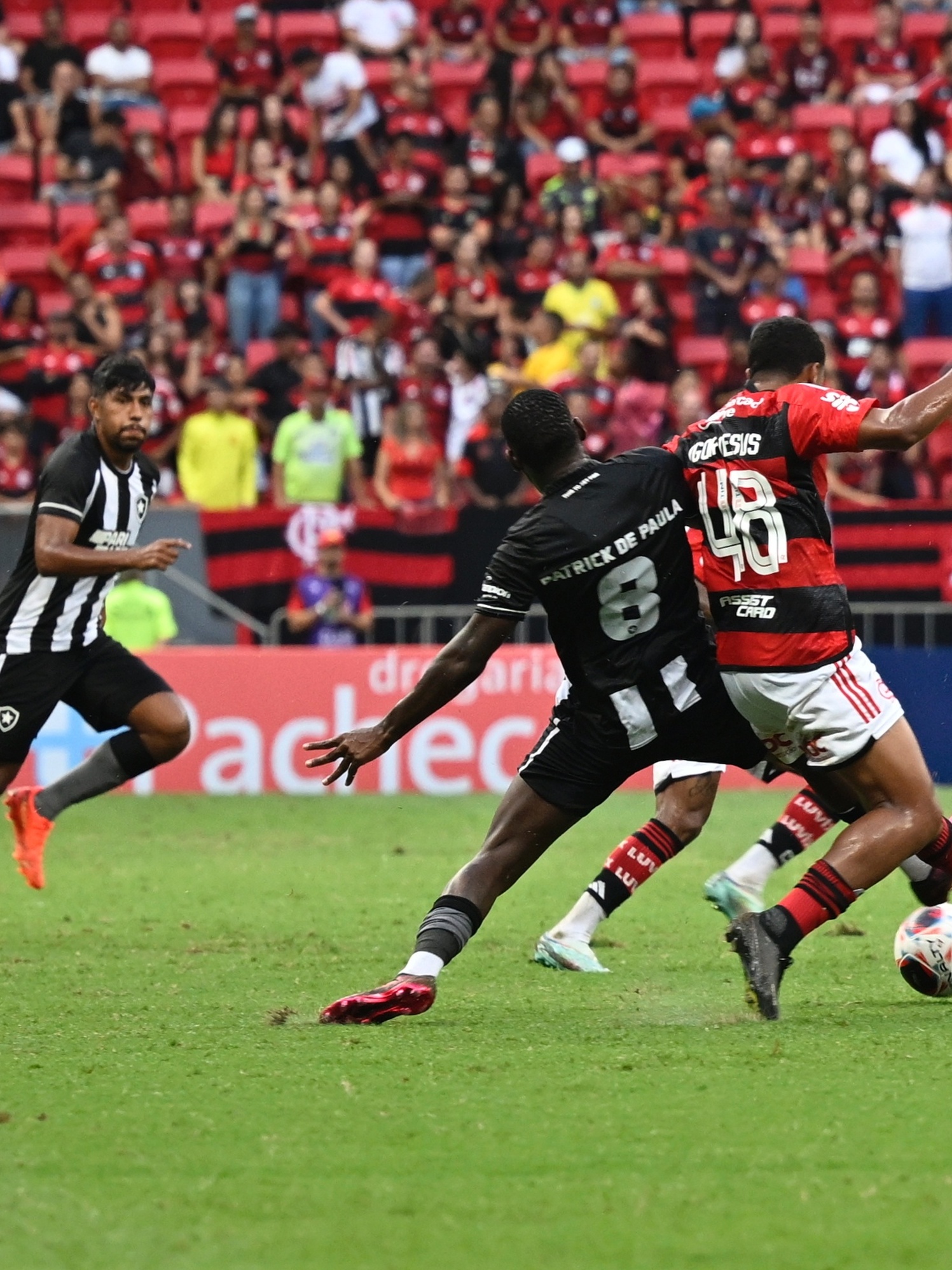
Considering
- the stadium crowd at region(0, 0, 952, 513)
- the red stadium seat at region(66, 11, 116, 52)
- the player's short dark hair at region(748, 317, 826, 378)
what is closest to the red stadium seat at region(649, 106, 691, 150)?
the stadium crowd at region(0, 0, 952, 513)

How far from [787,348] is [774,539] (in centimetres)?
63

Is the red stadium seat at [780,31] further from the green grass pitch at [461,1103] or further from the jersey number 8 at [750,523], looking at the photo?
the jersey number 8 at [750,523]

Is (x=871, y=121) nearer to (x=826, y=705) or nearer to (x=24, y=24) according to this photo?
(x=24, y=24)

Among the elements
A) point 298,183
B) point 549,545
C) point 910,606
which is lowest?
point 910,606

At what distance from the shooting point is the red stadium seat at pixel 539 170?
67.4 feet

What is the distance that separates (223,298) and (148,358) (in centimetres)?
161

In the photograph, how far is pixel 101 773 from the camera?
29.5ft

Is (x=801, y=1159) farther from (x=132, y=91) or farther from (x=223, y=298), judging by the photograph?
(x=132, y=91)

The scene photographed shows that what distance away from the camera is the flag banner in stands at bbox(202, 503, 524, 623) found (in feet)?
52.0

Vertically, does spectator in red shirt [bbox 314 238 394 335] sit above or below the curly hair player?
above

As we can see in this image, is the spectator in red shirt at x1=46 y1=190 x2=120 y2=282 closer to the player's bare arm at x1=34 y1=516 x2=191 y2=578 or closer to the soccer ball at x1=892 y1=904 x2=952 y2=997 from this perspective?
the player's bare arm at x1=34 y1=516 x2=191 y2=578

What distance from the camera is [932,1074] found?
5.21 metres

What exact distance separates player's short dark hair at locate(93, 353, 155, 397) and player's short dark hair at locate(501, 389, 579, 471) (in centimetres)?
279

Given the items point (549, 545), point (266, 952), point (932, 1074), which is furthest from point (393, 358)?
point (932, 1074)
